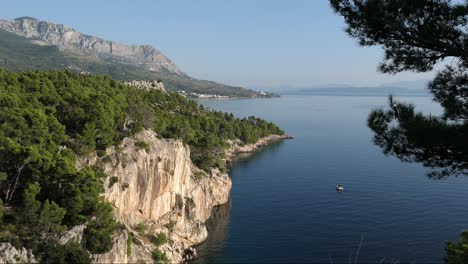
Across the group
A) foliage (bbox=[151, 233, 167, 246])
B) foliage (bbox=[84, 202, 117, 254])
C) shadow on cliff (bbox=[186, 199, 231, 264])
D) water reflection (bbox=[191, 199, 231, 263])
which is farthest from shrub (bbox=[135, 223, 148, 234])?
foliage (bbox=[84, 202, 117, 254])

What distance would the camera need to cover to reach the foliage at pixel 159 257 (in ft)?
167

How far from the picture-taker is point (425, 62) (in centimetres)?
1633

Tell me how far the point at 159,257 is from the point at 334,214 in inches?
1372

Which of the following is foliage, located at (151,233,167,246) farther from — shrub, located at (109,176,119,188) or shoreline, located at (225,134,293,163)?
shoreline, located at (225,134,293,163)

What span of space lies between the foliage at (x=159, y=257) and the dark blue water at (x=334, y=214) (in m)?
6.26

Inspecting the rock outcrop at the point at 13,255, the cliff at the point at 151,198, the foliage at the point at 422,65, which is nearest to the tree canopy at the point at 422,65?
the foliage at the point at 422,65

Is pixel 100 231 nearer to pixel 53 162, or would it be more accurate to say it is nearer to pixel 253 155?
pixel 53 162

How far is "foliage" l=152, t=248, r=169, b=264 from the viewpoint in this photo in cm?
5091

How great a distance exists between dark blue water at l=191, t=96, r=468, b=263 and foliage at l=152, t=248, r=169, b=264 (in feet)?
20.5

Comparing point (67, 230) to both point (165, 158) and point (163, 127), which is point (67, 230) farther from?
→ point (163, 127)

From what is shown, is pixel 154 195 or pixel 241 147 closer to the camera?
pixel 154 195

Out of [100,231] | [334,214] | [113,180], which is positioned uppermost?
[113,180]

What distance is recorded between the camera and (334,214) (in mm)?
74438

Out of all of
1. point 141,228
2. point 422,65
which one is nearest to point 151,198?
point 141,228
